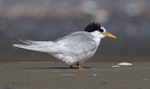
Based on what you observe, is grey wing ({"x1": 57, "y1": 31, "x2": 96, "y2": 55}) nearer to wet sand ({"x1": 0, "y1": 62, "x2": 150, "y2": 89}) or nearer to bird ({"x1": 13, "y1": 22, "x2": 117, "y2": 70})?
bird ({"x1": 13, "y1": 22, "x2": 117, "y2": 70})

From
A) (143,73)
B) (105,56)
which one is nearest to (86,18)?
(105,56)

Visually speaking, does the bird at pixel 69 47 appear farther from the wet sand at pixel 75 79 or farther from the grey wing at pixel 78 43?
the wet sand at pixel 75 79

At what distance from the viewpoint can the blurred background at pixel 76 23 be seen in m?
14.4

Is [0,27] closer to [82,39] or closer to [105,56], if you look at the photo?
[105,56]

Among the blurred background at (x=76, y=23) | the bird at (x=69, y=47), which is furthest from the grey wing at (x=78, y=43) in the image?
the blurred background at (x=76, y=23)

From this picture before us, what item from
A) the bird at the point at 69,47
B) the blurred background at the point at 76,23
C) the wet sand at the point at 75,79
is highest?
the blurred background at the point at 76,23

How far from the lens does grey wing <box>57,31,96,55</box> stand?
10.3 meters

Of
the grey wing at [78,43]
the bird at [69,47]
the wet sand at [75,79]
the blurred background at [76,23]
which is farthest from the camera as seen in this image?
the blurred background at [76,23]

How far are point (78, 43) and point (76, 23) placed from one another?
765cm

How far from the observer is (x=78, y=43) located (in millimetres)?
10414

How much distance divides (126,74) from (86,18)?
9.80m

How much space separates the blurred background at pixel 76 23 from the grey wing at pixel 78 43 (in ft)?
8.92

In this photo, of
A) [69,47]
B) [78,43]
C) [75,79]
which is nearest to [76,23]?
[78,43]

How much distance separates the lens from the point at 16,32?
16.7m
